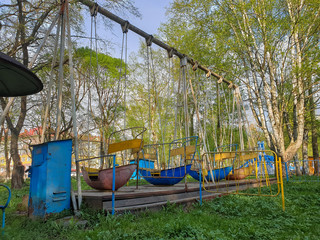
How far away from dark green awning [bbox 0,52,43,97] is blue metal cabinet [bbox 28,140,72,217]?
96 cm

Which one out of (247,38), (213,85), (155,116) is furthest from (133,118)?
(247,38)

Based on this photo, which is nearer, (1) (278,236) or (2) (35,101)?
(1) (278,236)

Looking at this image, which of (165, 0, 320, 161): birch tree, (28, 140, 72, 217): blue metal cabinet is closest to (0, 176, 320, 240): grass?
(28, 140, 72, 217): blue metal cabinet

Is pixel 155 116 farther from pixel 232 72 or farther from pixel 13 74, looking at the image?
pixel 13 74

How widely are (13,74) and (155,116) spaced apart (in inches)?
762

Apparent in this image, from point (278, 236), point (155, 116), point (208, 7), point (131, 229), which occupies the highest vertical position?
point (208, 7)

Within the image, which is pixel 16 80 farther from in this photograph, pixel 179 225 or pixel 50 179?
pixel 179 225

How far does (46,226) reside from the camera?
341cm

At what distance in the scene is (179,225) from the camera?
3.52m

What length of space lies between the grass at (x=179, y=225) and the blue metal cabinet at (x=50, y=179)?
19 cm

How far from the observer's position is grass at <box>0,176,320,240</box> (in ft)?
10.4

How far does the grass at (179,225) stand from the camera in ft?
10.4

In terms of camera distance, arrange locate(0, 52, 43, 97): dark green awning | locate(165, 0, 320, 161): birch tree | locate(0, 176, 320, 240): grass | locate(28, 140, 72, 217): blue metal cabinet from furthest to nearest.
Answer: locate(165, 0, 320, 161): birch tree < locate(28, 140, 72, 217): blue metal cabinet < locate(0, 176, 320, 240): grass < locate(0, 52, 43, 97): dark green awning

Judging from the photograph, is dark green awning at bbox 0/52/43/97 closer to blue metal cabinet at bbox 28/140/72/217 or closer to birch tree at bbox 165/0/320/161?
blue metal cabinet at bbox 28/140/72/217
